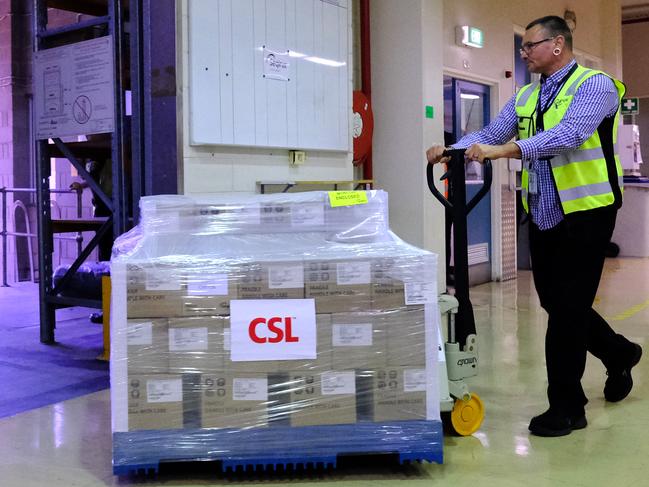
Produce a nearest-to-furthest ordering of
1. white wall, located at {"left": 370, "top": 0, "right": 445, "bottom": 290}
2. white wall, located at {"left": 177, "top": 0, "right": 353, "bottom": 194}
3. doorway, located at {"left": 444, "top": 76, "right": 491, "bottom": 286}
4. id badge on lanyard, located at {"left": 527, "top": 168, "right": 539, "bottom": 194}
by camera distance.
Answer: id badge on lanyard, located at {"left": 527, "top": 168, "right": 539, "bottom": 194}, white wall, located at {"left": 177, "top": 0, "right": 353, "bottom": 194}, white wall, located at {"left": 370, "top": 0, "right": 445, "bottom": 290}, doorway, located at {"left": 444, "top": 76, "right": 491, "bottom": 286}

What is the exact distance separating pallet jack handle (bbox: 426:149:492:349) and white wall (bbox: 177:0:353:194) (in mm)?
1689

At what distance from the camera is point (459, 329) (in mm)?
3035

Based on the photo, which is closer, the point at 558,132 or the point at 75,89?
the point at 558,132

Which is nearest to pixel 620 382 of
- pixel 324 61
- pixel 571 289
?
pixel 571 289

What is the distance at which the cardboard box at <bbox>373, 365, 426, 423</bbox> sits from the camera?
105 inches

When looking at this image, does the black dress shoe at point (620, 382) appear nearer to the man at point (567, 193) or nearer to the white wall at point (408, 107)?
the man at point (567, 193)

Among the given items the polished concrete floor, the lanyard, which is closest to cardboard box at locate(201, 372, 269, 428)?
the polished concrete floor

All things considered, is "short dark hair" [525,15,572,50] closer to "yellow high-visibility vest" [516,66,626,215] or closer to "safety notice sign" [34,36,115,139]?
"yellow high-visibility vest" [516,66,626,215]

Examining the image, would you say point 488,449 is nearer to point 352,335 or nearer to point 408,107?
point 352,335

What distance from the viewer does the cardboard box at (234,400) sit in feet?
8.54

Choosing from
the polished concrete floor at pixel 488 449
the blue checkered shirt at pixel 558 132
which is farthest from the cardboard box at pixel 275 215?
the polished concrete floor at pixel 488 449

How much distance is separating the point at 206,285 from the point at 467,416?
1.19 m

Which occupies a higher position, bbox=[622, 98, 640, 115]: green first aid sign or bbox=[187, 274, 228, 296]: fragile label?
bbox=[622, 98, 640, 115]: green first aid sign

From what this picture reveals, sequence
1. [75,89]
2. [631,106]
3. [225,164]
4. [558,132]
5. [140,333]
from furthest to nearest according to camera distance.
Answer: [631,106] → [75,89] → [225,164] → [558,132] → [140,333]
